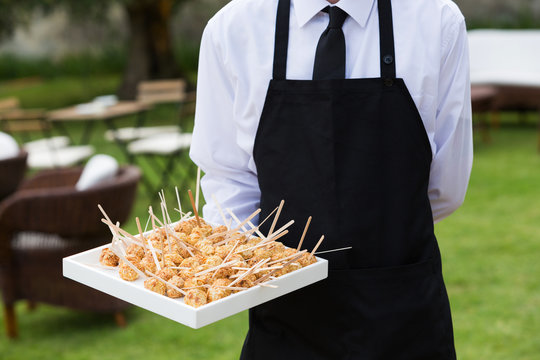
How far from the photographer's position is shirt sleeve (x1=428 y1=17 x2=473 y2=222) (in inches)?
59.2

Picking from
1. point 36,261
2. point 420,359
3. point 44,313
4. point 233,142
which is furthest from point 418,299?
point 44,313

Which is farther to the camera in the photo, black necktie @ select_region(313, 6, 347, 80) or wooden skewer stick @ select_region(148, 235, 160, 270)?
black necktie @ select_region(313, 6, 347, 80)

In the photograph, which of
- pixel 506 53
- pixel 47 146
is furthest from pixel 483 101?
pixel 47 146

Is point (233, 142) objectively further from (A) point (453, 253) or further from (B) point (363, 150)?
(A) point (453, 253)

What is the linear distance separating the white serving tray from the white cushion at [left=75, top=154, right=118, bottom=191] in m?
2.45

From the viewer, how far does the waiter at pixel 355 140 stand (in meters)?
1.49

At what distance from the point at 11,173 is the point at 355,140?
3.97 metres

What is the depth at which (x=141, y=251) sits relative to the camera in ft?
4.57

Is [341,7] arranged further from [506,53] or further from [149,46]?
[149,46]

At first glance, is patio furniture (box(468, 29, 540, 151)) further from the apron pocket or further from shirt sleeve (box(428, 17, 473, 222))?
the apron pocket

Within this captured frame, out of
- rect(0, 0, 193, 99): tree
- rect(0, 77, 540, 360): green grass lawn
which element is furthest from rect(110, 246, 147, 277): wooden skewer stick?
rect(0, 0, 193, 99): tree

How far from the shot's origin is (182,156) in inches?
309

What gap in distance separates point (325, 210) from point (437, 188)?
286 millimetres

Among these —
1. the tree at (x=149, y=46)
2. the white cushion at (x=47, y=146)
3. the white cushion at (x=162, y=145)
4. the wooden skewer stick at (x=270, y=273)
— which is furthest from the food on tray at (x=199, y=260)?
the tree at (x=149, y=46)
